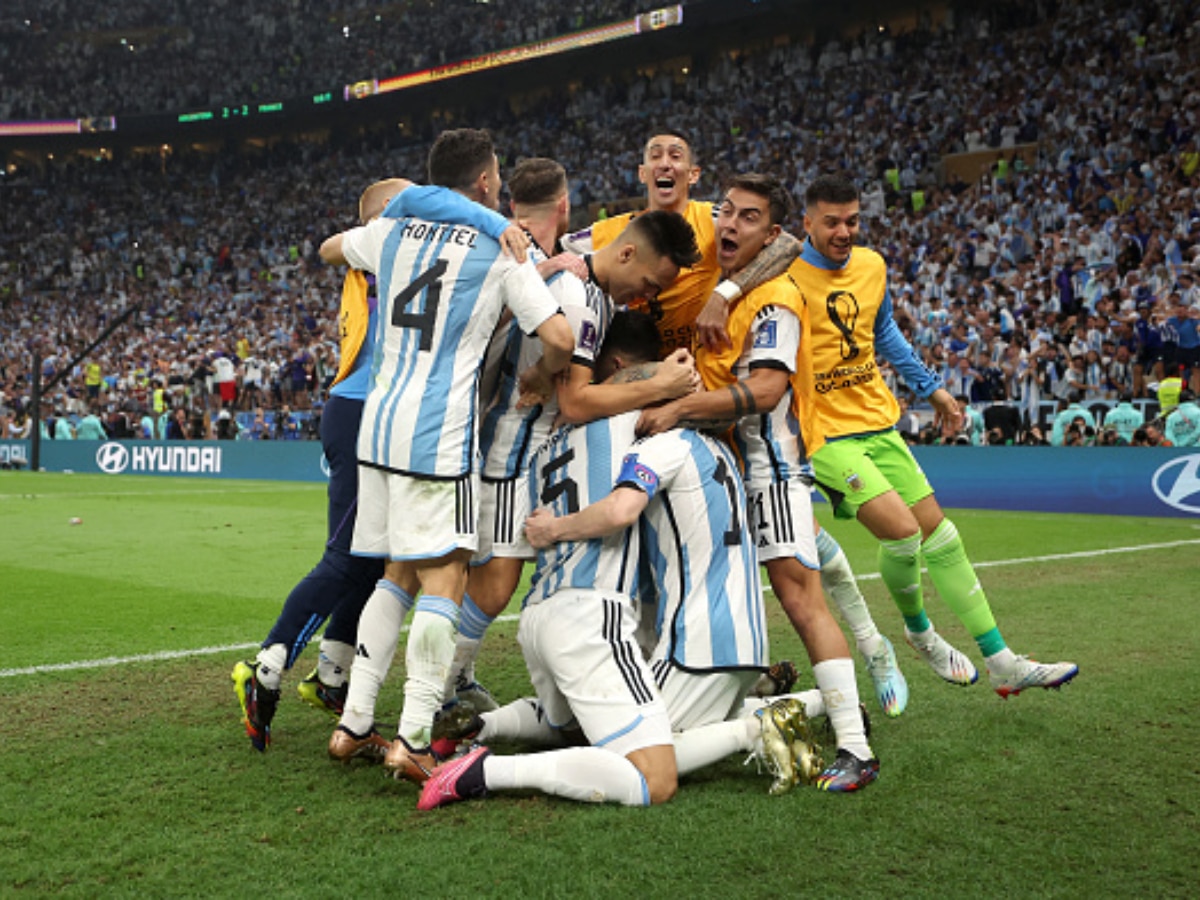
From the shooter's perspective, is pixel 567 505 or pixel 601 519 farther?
pixel 567 505

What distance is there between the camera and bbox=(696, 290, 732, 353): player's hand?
4328 mm

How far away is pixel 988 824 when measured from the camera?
3307 millimetres

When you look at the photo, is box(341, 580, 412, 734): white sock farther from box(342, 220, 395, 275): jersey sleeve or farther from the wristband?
the wristband

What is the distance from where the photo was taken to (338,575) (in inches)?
177

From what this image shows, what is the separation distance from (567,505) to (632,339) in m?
0.71

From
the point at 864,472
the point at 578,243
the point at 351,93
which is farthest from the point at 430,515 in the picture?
the point at 351,93

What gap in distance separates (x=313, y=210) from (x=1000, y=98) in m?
22.8

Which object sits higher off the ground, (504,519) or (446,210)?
(446,210)

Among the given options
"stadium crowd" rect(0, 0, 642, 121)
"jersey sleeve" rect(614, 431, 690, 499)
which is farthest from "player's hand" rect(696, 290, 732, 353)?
"stadium crowd" rect(0, 0, 642, 121)

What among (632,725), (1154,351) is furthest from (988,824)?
(1154,351)

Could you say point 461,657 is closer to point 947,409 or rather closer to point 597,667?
point 597,667

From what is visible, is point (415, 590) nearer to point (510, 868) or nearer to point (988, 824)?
point (510, 868)

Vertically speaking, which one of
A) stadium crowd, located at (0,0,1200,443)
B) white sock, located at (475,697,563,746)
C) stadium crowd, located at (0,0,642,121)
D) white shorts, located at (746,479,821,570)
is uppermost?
stadium crowd, located at (0,0,642,121)

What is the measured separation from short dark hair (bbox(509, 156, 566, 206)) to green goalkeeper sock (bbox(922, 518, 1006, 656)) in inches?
92.4
